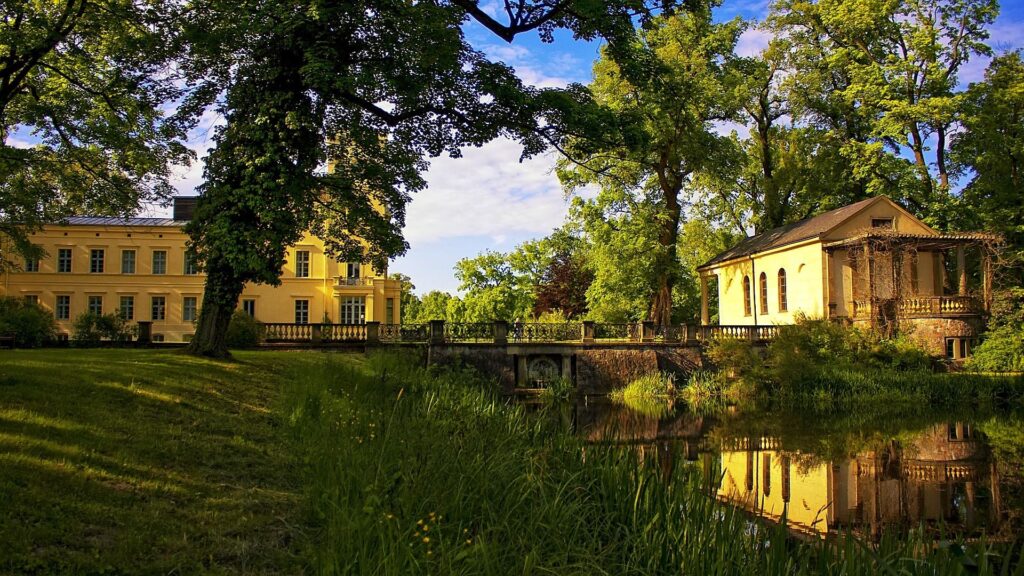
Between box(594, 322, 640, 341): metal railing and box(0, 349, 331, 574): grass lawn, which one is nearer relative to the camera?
box(0, 349, 331, 574): grass lawn

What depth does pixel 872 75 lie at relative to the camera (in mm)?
32781

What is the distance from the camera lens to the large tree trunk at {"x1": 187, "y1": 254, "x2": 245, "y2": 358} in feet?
46.0

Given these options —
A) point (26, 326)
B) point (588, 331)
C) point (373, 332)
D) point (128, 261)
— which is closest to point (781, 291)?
point (588, 331)

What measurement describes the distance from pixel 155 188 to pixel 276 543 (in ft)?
55.7

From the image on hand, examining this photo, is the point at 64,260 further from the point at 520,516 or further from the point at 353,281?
the point at 520,516

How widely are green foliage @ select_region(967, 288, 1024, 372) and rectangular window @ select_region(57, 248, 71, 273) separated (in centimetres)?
5132

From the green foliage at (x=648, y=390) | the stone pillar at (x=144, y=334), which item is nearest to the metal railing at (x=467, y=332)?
the green foliage at (x=648, y=390)

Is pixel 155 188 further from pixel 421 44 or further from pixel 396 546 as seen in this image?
pixel 396 546

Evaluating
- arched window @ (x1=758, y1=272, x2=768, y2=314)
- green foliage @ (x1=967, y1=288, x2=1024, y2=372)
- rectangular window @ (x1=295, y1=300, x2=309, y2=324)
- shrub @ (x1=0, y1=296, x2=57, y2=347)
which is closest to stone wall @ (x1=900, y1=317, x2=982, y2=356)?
green foliage @ (x1=967, y1=288, x2=1024, y2=372)

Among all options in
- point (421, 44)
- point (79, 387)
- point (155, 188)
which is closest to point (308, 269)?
Answer: point (155, 188)

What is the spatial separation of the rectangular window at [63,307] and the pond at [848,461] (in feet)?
127

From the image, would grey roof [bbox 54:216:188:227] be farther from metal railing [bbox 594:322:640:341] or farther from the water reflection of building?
the water reflection of building

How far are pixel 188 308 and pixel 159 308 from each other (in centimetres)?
191

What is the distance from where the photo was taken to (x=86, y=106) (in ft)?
57.1
